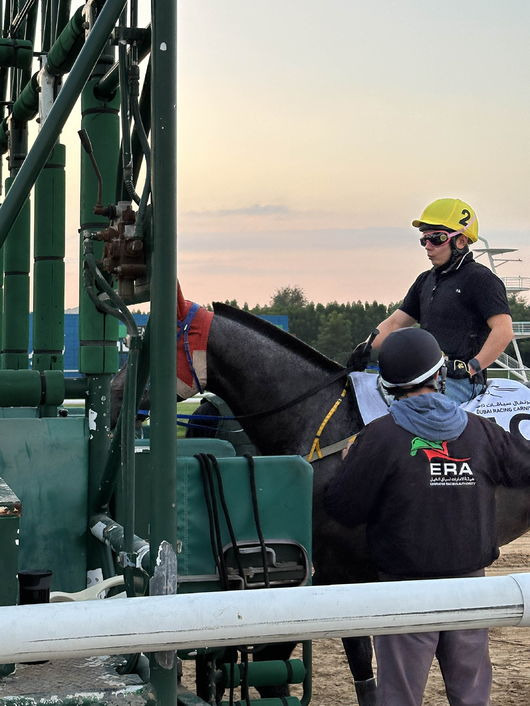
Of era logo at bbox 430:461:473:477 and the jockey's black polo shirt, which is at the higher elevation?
the jockey's black polo shirt

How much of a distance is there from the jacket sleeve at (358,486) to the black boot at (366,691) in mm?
1665

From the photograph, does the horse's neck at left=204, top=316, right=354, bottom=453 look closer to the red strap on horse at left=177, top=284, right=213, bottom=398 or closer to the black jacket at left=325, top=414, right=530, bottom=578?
the red strap on horse at left=177, top=284, right=213, bottom=398

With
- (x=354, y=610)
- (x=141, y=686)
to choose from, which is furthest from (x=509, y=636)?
(x=354, y=610)

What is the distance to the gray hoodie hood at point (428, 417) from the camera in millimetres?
3111

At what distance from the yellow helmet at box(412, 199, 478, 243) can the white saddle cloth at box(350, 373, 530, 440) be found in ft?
2.79

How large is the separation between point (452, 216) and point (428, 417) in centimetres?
242

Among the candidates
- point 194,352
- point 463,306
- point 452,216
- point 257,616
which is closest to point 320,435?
point 194,352

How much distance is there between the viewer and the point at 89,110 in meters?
3.31

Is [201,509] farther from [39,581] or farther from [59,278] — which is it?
[59,278]

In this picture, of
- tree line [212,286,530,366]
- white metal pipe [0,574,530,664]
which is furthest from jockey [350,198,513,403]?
tree line [212,286,530,366]

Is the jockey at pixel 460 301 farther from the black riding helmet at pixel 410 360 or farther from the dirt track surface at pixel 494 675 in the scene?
the black riding helmet at pixel 410 360

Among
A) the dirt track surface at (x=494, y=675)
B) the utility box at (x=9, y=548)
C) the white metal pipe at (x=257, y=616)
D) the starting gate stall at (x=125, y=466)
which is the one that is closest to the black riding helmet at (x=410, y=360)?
the starting gate stall at (x=125, y=466)

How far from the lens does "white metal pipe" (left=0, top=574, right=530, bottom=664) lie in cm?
123

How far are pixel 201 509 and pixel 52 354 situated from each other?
6.92ft
